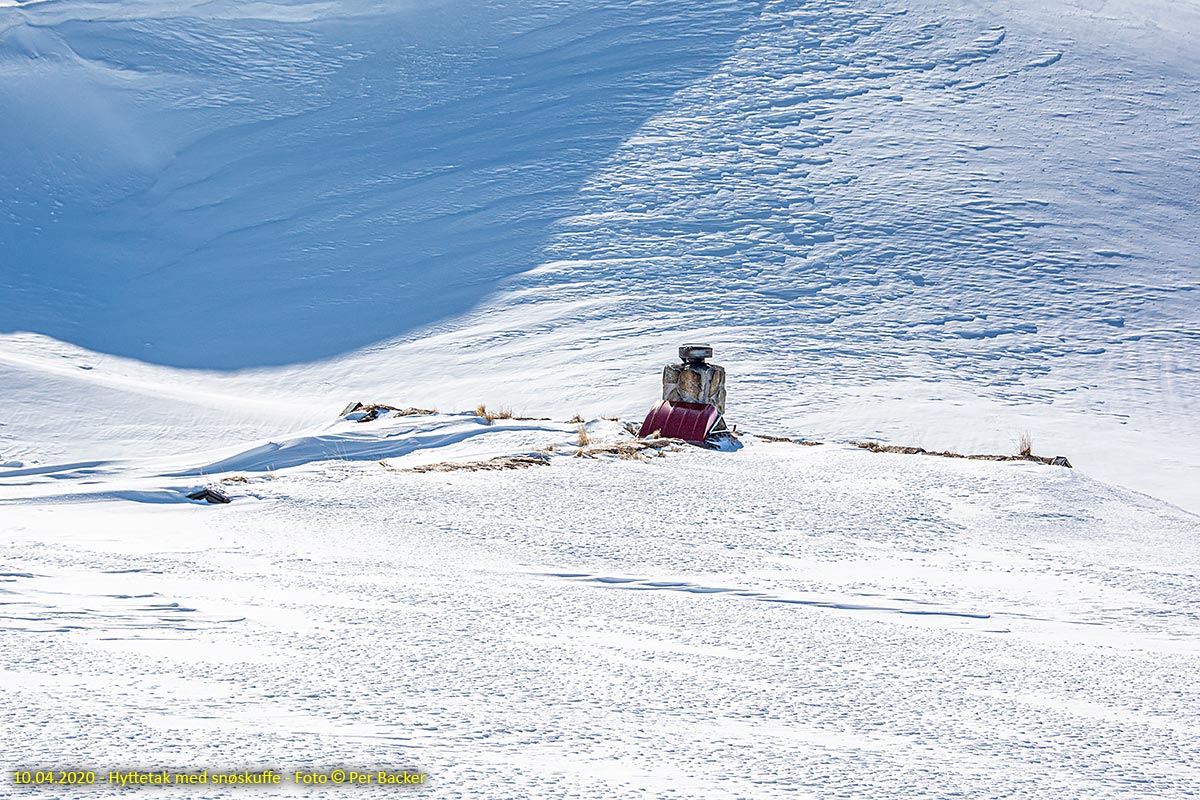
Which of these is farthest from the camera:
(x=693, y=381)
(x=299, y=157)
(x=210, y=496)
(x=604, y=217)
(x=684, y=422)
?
(x=299, y=157)

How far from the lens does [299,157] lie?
21.8m

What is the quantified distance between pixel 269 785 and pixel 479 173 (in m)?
18.9

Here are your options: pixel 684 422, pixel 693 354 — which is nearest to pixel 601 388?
pixel 693 354

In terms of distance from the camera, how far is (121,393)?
1266 cm

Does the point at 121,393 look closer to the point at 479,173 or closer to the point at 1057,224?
the point at 479,173

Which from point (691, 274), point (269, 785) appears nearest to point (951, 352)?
point (691, 274)

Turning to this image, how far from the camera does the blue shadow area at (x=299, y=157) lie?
1781cm

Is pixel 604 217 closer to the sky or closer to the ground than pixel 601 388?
closer to the sky

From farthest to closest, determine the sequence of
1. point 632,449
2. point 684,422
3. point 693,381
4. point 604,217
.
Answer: point 604,217
point 693,381
point 684,422
point 632,449

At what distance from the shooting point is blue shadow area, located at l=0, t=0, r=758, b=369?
1781 centimetres

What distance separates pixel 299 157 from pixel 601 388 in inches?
400

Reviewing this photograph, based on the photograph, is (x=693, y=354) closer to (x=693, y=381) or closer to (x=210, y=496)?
(x=693, y=381)

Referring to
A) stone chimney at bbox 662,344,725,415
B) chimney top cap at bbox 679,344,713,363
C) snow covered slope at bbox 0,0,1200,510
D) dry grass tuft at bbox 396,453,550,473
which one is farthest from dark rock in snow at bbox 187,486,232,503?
snow covered slope at bbox 0,0,1200,510

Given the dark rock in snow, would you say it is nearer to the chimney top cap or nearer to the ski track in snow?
the ski track in snow
